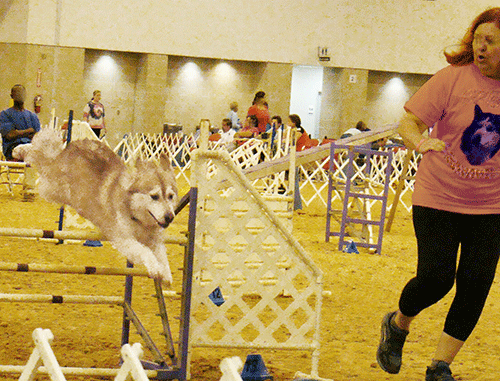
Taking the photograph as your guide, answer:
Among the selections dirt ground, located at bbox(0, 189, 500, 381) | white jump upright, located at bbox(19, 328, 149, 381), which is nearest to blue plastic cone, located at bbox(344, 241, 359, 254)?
dirt ground, located at bbox(0, 189, 500, 381)

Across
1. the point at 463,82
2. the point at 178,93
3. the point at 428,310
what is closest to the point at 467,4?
the point at 178,93

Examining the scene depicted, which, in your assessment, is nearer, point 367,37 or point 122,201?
point 122,201

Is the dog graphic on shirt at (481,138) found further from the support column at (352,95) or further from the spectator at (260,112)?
the support column at (352,95)

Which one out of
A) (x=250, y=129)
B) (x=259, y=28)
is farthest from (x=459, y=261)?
(x=259, y=28)

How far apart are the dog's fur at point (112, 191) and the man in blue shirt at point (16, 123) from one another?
1.99 m

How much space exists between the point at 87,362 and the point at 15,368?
0.45 m

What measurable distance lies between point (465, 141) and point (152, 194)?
116 cm

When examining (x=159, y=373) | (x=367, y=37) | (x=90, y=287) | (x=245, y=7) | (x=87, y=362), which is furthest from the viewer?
(x=367, y=37)

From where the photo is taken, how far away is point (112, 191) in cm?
256

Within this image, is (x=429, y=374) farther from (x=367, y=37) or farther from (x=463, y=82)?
(x=367, y=37)

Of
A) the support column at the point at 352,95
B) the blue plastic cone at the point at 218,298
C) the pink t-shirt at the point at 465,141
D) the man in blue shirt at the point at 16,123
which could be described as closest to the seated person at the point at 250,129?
the man in blue shirt at the point at 16,123

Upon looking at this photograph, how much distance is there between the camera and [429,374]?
8.73ft

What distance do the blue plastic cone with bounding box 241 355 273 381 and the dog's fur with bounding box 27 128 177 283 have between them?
622mm

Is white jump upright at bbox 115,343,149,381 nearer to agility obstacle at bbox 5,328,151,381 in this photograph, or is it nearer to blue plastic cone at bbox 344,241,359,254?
agility obstacle at bbox 5,328,151,381
